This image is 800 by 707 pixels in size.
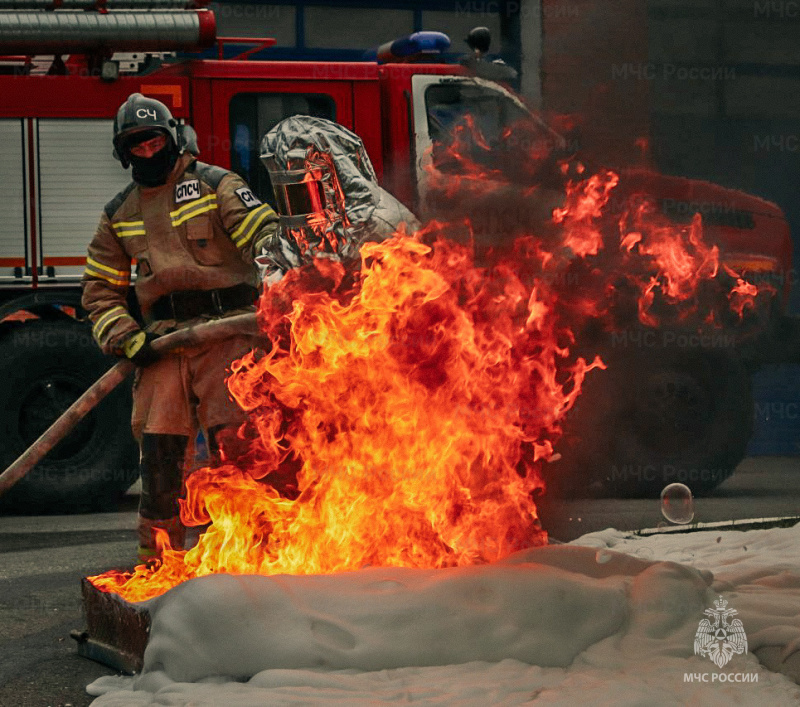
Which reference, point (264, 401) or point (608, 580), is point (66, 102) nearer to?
point (264, 401)

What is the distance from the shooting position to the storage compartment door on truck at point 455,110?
30.0ft

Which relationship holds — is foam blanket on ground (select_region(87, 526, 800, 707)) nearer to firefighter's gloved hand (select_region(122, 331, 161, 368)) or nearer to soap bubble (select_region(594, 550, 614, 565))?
soap bubble (select_region(594, 550, 614, 565))

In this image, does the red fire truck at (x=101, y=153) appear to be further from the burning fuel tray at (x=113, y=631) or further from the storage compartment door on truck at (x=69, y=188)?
the burning fuel tray at (x=113, y=631)

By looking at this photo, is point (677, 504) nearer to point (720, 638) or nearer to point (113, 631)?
point (720, 638)

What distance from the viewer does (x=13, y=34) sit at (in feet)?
30.1

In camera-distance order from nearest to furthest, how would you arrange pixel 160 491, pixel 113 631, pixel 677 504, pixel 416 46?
pixel 113 631 < pixel 160 491 < pixel 677 504 < pixel 416 46

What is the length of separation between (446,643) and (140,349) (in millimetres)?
2307

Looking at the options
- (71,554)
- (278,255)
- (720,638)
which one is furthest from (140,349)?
(720,638)

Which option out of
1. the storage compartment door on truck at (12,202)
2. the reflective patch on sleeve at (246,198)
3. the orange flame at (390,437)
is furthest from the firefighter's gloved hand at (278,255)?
the storage compartment door on truck at (12,202)

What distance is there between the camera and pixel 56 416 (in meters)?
9.52

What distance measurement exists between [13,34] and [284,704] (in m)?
6.15

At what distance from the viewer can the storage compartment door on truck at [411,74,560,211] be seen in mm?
9148

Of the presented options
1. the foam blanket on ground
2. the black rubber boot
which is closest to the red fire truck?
the black rubber boot

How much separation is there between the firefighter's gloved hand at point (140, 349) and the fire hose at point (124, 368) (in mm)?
27
